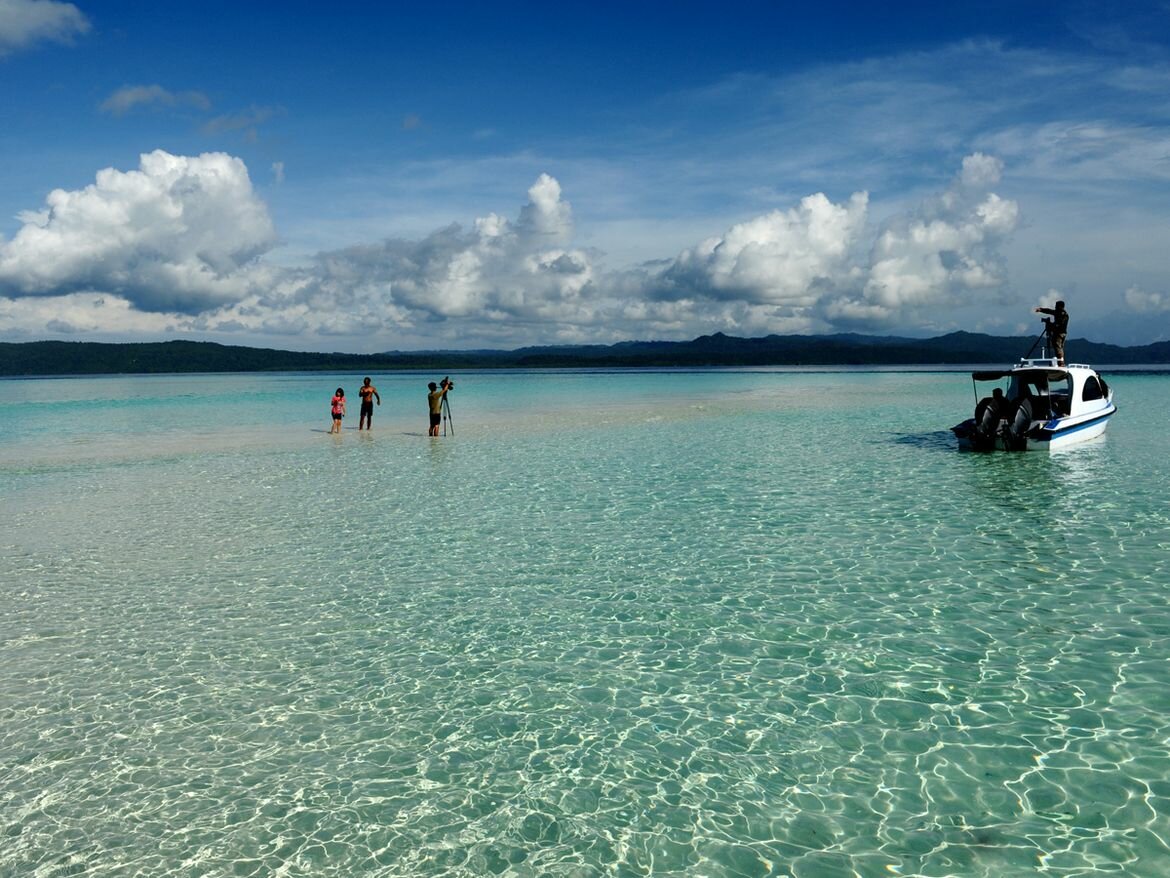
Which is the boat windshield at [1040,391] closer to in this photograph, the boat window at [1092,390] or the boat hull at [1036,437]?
the boat hull at [1036,437]

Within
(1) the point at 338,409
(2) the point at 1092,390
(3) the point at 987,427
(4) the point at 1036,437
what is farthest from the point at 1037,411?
(1) the point at 338,409

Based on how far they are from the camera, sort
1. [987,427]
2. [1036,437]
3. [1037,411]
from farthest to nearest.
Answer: [1037,411]
[1036,437]
[987,427]

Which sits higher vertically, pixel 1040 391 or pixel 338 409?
pixel 1040 391

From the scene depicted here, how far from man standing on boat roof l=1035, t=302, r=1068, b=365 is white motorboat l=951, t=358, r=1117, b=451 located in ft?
2.79

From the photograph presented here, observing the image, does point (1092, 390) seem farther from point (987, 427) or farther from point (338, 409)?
point (338, 409)

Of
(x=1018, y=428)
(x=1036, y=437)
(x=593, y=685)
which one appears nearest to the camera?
(x=593, y=685)

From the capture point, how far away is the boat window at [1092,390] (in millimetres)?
29953

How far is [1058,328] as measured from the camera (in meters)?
29.8

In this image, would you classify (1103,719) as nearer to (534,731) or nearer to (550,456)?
(534,731)

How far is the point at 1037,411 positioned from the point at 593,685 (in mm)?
25072

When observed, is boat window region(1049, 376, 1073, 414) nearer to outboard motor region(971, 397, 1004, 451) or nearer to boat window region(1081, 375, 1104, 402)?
boat window region(1081, 375, 1104, 402)

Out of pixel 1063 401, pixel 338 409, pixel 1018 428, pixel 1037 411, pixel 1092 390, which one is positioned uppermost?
pixel 1092 390

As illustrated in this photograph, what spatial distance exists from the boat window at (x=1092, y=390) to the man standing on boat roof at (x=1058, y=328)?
50.0 inches

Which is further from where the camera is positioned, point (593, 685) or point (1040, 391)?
point (1040, 391)
